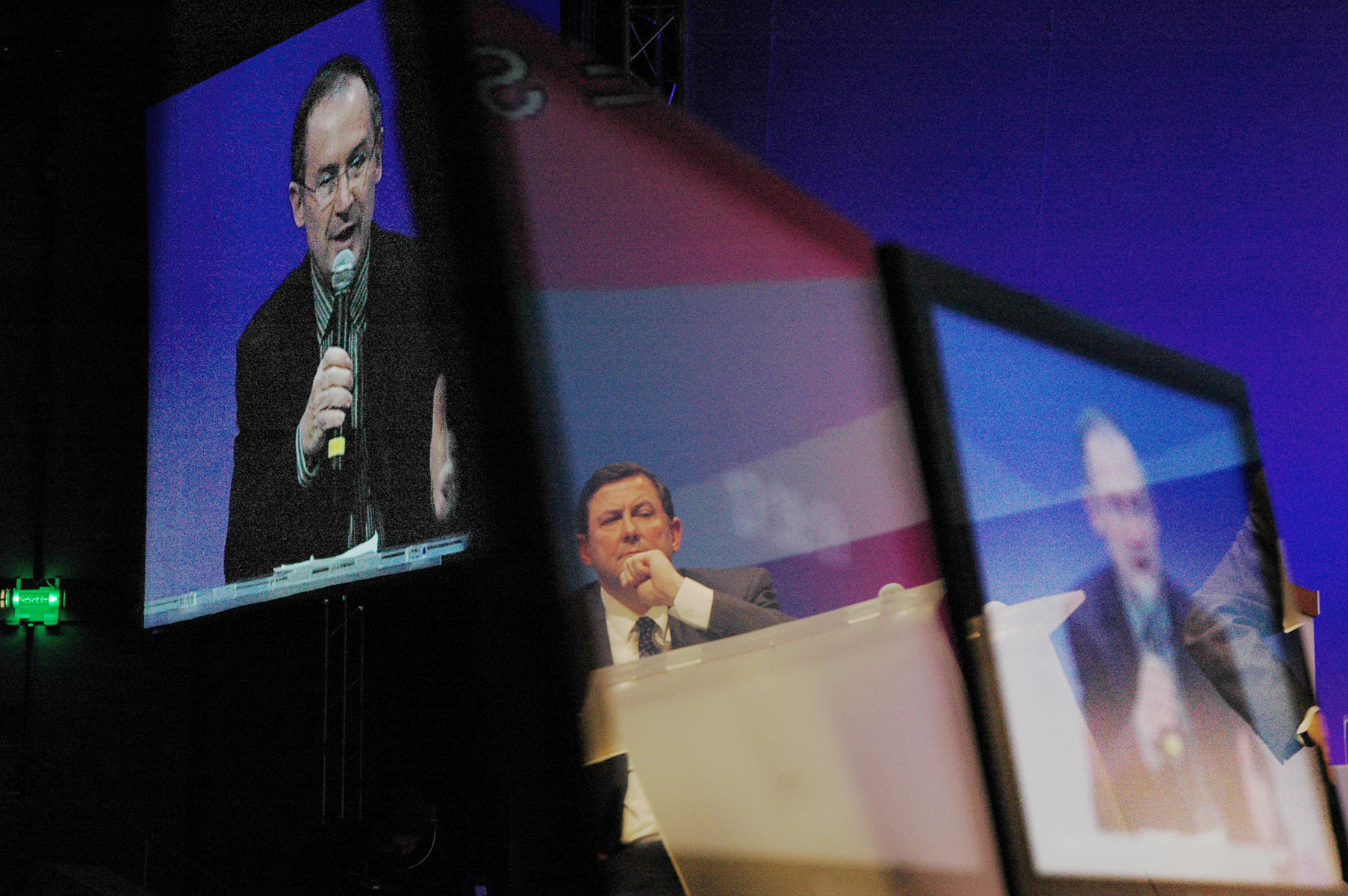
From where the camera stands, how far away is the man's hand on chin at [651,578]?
1.90 m

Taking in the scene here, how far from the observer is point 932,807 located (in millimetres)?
1483

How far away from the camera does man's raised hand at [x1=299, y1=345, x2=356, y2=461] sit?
2908 millimetres

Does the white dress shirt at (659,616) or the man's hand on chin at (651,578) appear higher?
the man's hand on chin at (651,578)

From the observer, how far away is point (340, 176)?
2.94 meters

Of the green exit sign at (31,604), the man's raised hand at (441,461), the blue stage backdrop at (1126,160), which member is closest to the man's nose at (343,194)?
the man's raised hand at (441,461)

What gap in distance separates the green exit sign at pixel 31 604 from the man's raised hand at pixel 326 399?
99.6 inches

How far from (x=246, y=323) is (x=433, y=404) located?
85 centimetres

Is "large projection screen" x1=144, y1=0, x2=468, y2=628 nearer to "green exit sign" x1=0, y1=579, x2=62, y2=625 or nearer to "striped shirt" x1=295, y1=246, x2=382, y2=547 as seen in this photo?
"striped shirt" x1=295, y1=246, x2=382, y2=547

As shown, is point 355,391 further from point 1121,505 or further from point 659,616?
point 1121,505

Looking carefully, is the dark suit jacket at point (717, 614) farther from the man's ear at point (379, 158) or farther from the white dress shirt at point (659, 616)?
the man's ear at point (379, 158)

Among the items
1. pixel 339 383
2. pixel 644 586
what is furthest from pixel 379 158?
pixel 644 586

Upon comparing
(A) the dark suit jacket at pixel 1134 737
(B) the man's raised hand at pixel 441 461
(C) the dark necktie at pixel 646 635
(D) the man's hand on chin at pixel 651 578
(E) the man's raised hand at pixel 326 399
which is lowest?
(A) the dark suit jacket at pixel 1134 737

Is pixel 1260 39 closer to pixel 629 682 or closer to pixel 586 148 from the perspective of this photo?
pixel 586 148

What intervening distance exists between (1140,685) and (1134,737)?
0.29ft
